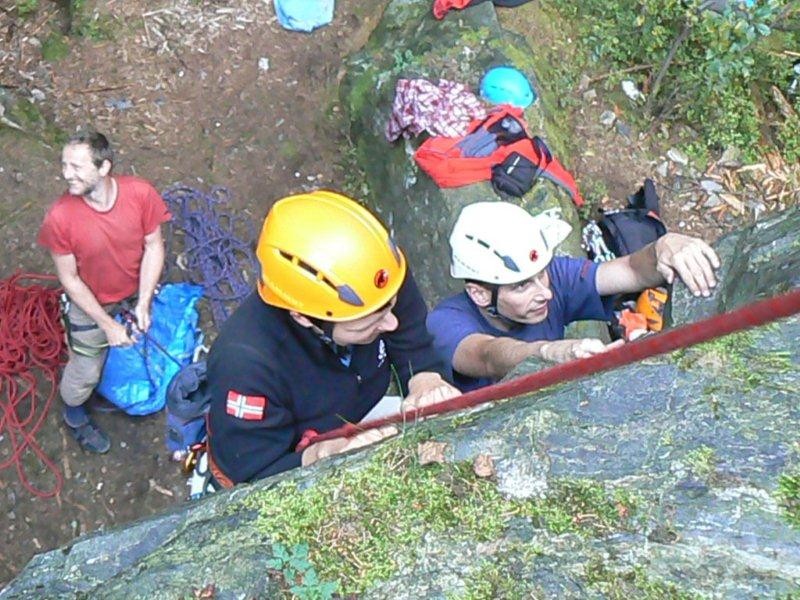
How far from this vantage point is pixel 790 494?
1.98 m

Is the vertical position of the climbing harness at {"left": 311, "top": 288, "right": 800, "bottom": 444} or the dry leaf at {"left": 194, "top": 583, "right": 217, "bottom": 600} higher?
the climbing harness at {"left": 311, "top": 288, "right": 800, "bottom": 444}

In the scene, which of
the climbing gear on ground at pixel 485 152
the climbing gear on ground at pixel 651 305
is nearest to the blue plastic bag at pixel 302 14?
the climbing gear on ground at pixel 485 152

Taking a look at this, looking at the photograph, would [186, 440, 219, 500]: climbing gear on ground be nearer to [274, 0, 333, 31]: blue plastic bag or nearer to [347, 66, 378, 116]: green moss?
[347, 66, 378, 116]: green moss

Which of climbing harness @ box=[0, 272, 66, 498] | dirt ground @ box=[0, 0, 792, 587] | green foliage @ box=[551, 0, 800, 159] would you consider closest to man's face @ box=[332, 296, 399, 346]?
climbing harness @ box=[0, 272, 66, 498]

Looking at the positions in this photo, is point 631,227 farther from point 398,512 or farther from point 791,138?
point 398,512

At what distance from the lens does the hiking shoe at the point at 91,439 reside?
5.88m

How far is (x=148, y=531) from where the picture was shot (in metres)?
2.44

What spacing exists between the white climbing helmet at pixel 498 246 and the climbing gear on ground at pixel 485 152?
1937mm

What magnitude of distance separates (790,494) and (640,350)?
49 centimetres

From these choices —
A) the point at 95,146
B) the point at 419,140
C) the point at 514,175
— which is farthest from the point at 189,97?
the point at 514,175

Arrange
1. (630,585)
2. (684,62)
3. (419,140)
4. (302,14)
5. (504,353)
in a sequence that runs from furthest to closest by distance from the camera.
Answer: (302,14)
(684,62)
(419,140)
(504,353)
(630,585)

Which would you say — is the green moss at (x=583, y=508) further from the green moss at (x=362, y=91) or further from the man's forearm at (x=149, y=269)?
the green moss at (x=362, y=91)

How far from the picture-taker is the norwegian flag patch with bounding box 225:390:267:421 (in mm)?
3195

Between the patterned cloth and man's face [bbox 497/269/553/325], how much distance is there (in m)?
2.55
